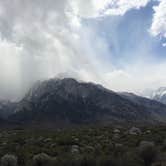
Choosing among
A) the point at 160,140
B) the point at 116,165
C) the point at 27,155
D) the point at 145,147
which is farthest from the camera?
the point at 160,140

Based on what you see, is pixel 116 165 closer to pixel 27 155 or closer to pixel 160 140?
pixel 27 155

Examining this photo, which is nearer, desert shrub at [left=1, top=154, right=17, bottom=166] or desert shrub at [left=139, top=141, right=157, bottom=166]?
desert shrub at [left=139, top=141, right=157, bottom=166]

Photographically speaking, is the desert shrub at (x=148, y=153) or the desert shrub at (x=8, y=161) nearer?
the desert shrub at (x=148, y=153)

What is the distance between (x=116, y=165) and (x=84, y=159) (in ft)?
7.22

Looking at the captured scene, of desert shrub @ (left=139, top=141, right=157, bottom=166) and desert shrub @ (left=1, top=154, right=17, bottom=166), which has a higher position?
desert shrub @ (left=139, top=141, right=157, bottom=166)

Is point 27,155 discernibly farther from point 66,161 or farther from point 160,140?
point 160,140

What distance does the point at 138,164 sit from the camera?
21141mm

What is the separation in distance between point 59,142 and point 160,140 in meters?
12.2

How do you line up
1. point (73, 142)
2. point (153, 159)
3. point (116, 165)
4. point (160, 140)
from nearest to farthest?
1. point (116, 165)
2. point (153, 159)
3. point (160, 140)
4. point (73, 142)

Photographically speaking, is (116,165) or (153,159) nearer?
(116,165)

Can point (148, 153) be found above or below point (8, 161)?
above

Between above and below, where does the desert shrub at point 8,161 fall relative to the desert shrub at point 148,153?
below

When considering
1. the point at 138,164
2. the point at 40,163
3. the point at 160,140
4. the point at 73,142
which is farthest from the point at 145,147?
the point at 73,142

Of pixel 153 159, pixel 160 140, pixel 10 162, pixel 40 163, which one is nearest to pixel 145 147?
pixel 153 159
